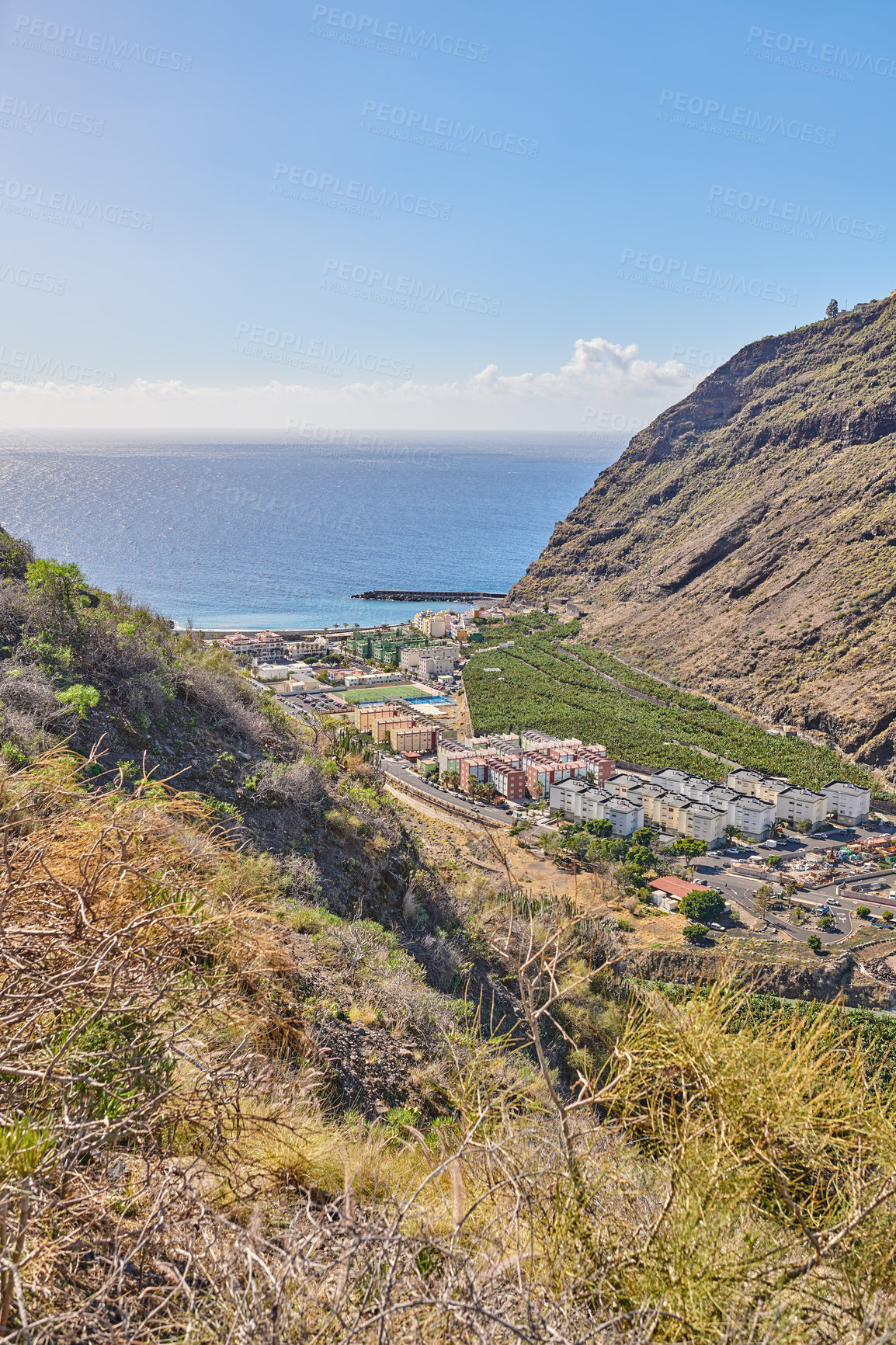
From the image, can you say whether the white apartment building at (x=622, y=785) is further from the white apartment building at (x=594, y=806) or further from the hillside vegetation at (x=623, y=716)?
the hillside vegetation at (x=623, y=716)

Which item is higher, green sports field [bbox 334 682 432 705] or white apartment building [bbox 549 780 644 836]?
green sports field [bbox 334 682 432 705]

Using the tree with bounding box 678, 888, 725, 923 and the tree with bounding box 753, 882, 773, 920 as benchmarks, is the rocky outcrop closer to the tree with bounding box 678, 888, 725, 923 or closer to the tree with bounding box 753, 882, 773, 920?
the tree with bounding box 678, 888, 725, 923

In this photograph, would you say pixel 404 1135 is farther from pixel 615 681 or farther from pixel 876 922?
pixel 615 681

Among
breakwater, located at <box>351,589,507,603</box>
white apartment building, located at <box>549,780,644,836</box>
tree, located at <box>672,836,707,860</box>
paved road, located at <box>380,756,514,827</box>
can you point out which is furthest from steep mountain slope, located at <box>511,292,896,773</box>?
paved road, located at <box>380,756,514,827</box>

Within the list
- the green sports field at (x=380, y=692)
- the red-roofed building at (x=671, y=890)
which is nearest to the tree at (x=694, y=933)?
the red-roofed building at (x=671, y=890)

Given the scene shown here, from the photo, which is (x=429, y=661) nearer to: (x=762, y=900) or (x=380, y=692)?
(x=380, y=692)

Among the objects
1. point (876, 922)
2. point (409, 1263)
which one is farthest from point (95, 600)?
point (876, 922)

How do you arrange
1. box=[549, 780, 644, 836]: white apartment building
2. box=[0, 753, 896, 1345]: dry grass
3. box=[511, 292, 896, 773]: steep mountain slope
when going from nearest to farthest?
box=[0, 753, 896, 1345]: dry grass → box=[549, 780, 644, 836]: white apartment building → box=[511, 292, 896, 773]: steep mountain slope
